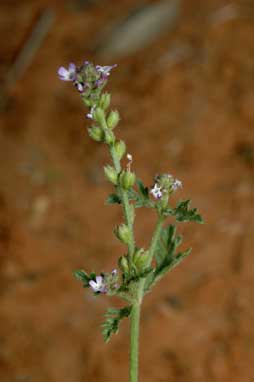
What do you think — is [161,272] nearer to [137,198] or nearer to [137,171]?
[137,198]

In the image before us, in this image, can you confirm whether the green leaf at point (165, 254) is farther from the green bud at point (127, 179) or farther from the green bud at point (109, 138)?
the green bud at point (109, 138)

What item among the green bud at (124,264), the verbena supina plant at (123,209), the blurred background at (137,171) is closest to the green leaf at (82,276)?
the verbena supina plant at (123,209)

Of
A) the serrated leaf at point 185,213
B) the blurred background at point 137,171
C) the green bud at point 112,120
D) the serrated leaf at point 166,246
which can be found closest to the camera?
the serrated leaf at point 185,213

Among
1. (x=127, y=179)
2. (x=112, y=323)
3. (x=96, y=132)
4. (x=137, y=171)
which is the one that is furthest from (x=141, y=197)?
(x=137, y=171)

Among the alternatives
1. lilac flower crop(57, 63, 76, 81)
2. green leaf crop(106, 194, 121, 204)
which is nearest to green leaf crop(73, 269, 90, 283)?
green leaf crop(106, 194, 121, 204)

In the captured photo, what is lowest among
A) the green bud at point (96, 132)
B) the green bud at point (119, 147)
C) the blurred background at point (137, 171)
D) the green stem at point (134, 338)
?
the green stem at point (134, 338)
